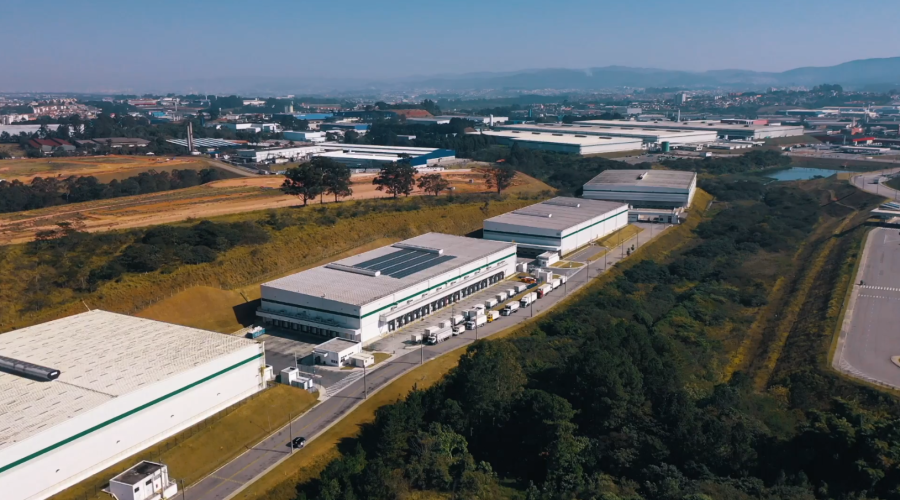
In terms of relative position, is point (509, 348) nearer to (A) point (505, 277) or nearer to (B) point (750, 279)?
(A) point (505, 277)

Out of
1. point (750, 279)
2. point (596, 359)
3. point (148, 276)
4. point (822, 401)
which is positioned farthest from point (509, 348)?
point (750, 279)

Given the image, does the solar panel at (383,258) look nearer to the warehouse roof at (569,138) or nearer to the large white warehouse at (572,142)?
the large white warehouse at (572,142)

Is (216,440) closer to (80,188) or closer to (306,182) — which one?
(306,182)

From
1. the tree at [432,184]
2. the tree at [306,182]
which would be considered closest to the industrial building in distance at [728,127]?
the tree at [432,184]

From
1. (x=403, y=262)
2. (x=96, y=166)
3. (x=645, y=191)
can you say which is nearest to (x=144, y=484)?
(x=403, y=262)

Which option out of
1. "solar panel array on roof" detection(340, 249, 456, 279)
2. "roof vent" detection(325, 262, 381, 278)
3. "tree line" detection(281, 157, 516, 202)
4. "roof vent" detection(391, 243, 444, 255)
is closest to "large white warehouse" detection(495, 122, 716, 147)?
"tree line" detection(281, 157, 516, 202)

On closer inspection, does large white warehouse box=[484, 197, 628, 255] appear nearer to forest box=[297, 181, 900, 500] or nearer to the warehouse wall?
forest box=[297, 181, 900, 500]

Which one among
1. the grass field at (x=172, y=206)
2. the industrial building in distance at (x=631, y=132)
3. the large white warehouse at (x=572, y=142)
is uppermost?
the industrial building in distance at (x=631, y=132)
